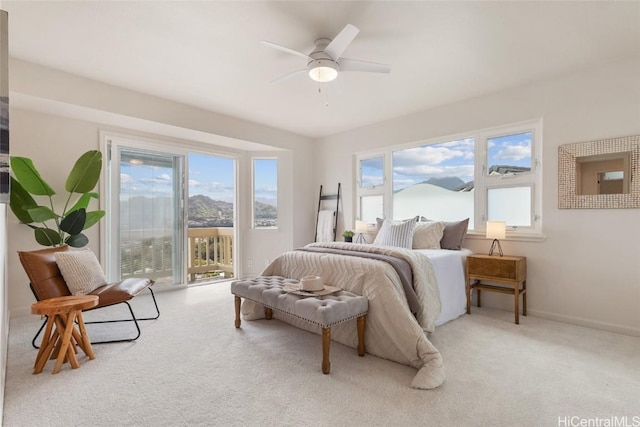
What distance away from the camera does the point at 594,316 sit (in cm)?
292

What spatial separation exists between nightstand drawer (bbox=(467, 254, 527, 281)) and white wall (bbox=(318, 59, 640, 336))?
308mm

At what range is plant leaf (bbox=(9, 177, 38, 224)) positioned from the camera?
9.64 feet

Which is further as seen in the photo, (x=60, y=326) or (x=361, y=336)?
(x=361, y=336)

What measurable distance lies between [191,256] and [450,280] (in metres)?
4.15

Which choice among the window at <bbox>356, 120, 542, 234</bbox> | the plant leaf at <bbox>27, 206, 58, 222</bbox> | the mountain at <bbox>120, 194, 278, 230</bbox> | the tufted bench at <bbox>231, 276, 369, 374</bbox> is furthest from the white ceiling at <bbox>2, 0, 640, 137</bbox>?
the tufted bench at <bbox>231, 276, 369, 374</bbox>

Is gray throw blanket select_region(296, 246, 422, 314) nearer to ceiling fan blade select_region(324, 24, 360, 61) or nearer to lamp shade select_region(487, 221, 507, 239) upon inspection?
lamp shade select_region(487, 221, 507, 239)

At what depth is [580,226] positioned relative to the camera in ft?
9.86

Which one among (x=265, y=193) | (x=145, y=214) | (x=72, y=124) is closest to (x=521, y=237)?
(x=265, y=193)

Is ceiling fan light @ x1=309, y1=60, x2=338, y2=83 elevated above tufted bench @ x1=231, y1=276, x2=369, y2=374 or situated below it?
above

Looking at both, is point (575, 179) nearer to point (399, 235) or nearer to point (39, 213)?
point (399, 235)

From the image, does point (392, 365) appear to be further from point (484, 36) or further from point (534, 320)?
point (484, 36)

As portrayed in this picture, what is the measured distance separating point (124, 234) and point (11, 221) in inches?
42.1

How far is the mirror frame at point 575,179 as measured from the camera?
2.74 meters

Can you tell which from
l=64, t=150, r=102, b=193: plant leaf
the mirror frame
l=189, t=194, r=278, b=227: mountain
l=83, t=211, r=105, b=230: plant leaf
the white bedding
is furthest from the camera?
l=189, t=194, r=278, b=227: mountain
